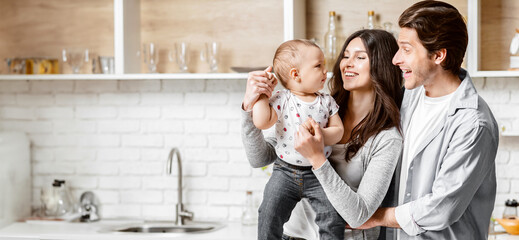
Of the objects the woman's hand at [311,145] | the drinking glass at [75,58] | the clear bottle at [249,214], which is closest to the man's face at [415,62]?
the woman's hand at [311,145]

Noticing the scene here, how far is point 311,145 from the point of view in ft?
6.67

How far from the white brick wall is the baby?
1.52 m

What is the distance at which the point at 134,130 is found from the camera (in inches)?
151

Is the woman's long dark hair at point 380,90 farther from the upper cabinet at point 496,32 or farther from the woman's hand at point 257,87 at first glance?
the upper cabinet at point 496,32

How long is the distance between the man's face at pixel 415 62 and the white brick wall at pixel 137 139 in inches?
68.0

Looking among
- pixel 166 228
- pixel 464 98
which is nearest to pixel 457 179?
pixel 464 98

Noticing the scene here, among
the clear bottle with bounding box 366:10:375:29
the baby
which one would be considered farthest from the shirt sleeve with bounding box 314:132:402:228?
the clear bottle with bounding box 366:10:375:29

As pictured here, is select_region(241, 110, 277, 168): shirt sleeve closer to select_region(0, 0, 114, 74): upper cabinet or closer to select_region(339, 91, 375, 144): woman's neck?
select_region(339, 91, 375, 144): woman's neck

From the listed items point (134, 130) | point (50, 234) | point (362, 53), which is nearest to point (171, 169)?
point (134, 130)

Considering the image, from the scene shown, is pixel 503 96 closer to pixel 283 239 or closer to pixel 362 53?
pixel 362 53

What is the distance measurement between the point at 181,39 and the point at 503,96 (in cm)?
184

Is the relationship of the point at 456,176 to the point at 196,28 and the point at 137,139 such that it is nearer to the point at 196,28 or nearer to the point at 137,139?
the point at 196,28

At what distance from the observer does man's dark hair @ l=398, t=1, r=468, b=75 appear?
2029 mm

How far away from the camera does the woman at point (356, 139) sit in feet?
6.73
